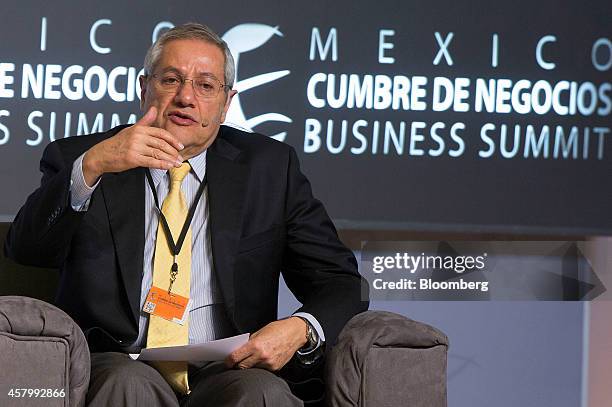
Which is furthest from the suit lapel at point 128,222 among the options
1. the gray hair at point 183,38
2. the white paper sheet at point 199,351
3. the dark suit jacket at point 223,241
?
the gray hair at point 183,38

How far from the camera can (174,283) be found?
8.96ft

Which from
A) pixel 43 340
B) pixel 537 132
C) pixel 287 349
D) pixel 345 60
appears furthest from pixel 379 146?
pixel 43 340

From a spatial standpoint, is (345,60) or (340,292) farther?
(345,60)

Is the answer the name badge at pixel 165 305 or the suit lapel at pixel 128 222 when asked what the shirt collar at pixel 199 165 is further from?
the name badge at pixel 165 305

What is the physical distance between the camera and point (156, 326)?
271 cm

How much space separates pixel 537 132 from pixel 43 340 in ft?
8.13

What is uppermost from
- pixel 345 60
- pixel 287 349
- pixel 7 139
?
pixel 345 60

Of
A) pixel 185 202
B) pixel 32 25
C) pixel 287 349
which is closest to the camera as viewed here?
pixel 287 349

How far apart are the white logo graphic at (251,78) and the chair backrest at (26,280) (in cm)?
113

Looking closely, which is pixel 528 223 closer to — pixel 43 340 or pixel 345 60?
pixel 345 60

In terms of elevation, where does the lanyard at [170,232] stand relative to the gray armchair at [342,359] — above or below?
above

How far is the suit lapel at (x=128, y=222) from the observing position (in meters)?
2.72

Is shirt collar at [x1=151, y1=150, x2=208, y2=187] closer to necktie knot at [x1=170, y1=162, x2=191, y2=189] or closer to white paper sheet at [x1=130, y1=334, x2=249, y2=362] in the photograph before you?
necktie knot at [x1=170, y1=162, x2=191, y2=189]

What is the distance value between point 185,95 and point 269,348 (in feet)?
2.20
